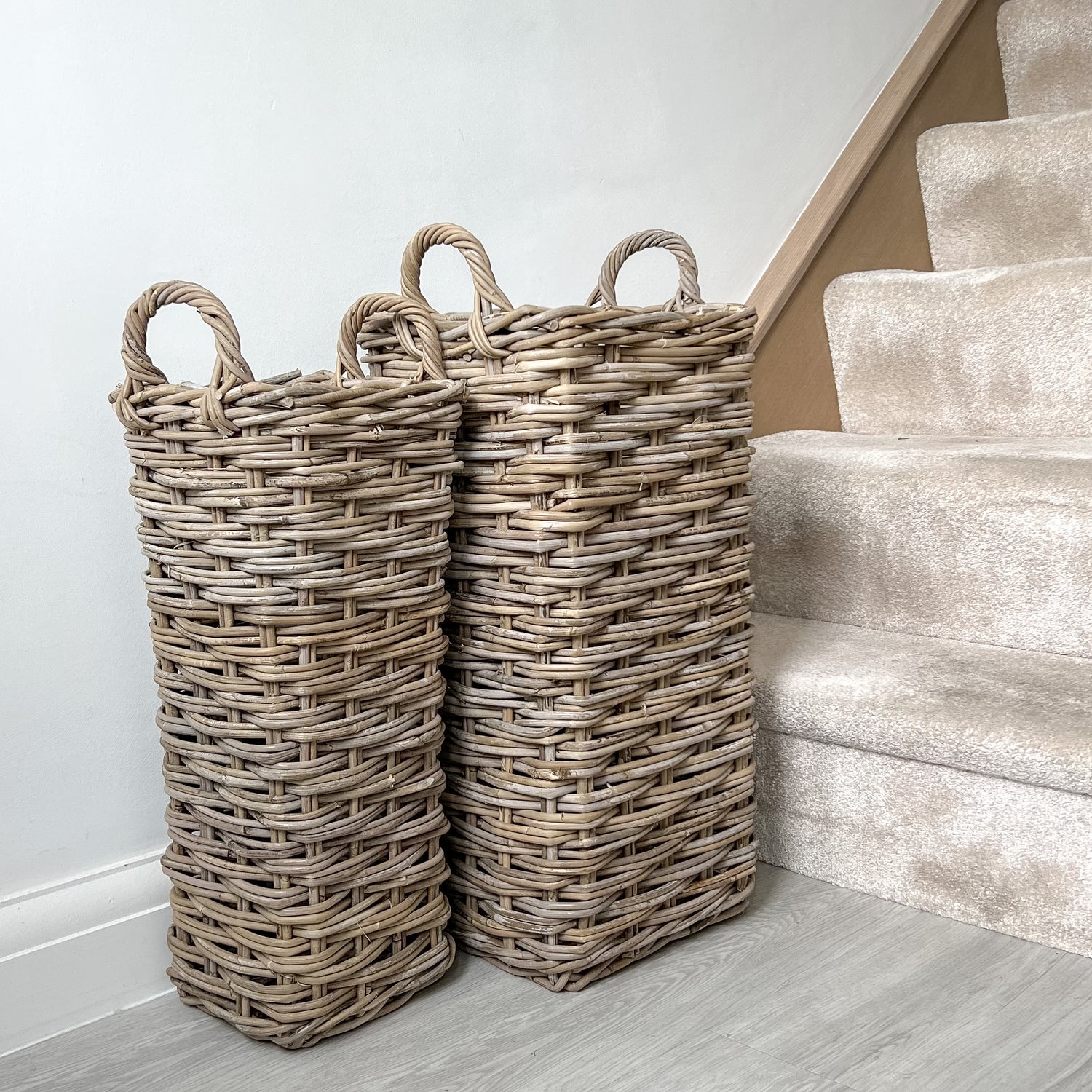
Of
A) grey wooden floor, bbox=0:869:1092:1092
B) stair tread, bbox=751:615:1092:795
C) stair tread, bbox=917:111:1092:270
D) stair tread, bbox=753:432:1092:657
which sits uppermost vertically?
stair tread, bbox=917:111:1092:270

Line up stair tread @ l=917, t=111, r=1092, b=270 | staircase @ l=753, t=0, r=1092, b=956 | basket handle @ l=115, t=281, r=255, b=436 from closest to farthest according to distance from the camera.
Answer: basket handle @ l=115, t=281, r=255, b=436
staircase @ l=753, t=0, r=1092, b=956
stair tread @ l=917, t=111, r=1092, b=270

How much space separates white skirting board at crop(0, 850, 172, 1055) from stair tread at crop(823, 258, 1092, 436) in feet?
3.60

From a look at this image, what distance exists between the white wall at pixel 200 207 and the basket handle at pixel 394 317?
0.21 meters

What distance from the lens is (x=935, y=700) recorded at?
1.13 m

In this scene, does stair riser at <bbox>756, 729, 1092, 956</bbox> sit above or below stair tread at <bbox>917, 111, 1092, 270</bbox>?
below

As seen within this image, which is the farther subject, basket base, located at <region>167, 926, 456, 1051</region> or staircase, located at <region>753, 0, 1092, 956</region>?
staircase, located at <region>753, 0, 1092, 956</region>

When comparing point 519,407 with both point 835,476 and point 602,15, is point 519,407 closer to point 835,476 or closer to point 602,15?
point 835,476

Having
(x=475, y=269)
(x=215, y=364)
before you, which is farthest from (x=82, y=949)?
(x=475, y=269)

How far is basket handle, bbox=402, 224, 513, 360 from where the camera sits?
99 centimetres

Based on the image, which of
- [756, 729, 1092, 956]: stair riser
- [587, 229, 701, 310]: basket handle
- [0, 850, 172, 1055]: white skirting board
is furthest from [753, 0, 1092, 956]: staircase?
[0, 850, 172, 1055]: white skirting board

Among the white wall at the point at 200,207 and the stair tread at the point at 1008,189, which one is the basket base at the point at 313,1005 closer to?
the white wall at the point at 200,207

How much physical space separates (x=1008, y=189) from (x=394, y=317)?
3.45 feet

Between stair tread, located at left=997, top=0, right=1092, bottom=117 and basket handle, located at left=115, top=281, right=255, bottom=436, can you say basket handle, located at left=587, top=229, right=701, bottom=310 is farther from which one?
stair tread, located at left=997, top=0, right=1092, bottom=117

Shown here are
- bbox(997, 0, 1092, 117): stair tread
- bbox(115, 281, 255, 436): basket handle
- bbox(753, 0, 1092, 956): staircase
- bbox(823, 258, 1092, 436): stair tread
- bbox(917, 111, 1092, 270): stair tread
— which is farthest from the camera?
bbox(997, 0, 1092, 117): stair tread
